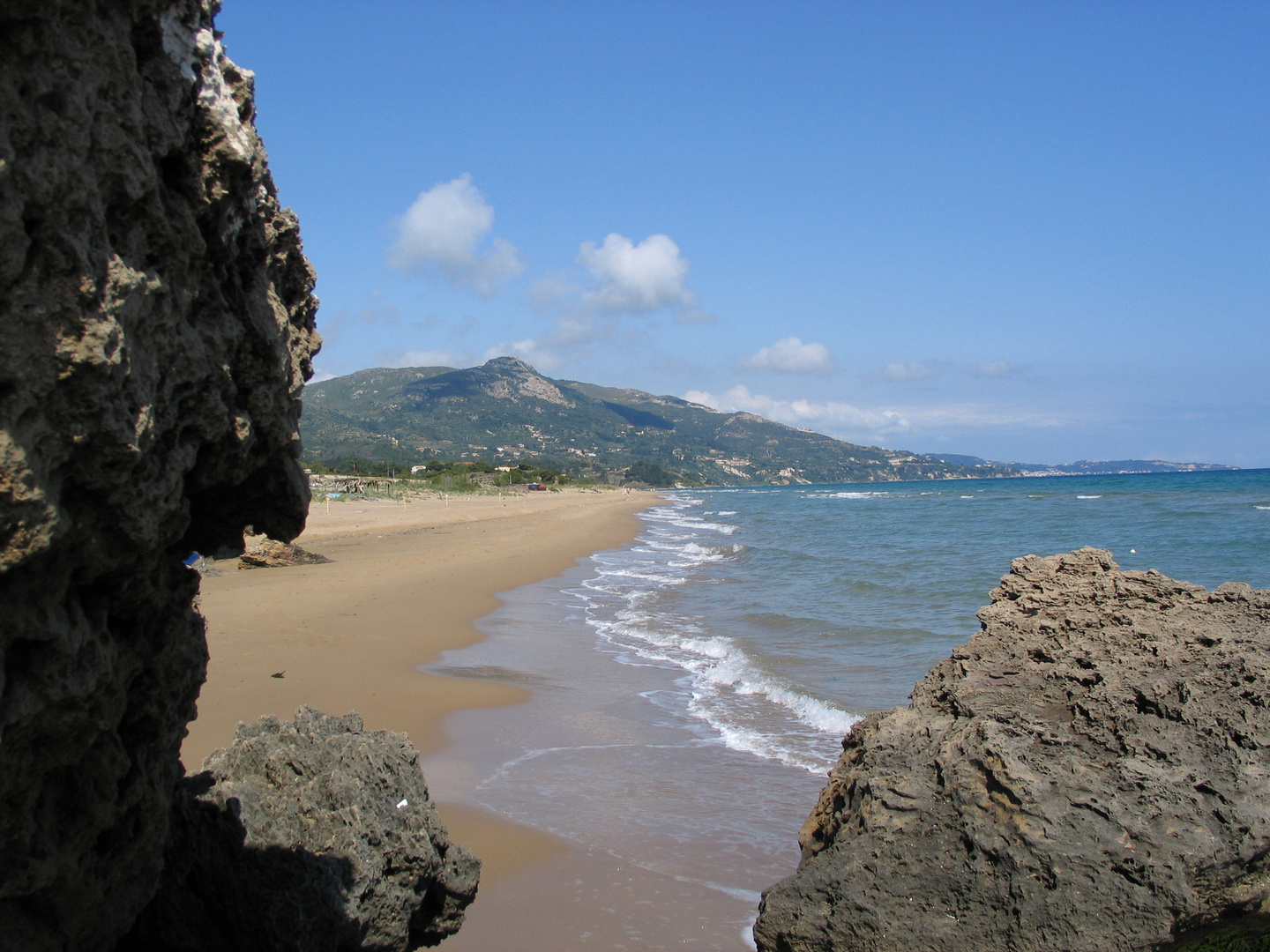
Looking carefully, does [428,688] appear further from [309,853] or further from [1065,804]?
[1065,804]

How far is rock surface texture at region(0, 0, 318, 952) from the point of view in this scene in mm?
1690

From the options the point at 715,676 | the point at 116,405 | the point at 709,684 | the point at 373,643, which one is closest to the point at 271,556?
the point at 373,643

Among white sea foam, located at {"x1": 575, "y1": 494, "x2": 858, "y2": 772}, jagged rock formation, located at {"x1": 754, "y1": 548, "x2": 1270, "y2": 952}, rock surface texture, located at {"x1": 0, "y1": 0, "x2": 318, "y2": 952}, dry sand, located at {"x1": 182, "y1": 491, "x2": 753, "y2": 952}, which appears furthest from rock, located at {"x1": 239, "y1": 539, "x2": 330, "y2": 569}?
jagged rock formation, located at {"x1": 754, "y1": 548, "x2": 1270, "y2": 952}

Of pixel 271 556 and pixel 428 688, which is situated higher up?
pixel 271 556

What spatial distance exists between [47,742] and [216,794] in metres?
1.55

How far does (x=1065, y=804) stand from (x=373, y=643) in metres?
8.53

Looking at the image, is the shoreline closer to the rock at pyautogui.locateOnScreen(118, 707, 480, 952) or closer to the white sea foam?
the rock at pyautogui.locateOnScreen(118, 707, 480, 952)

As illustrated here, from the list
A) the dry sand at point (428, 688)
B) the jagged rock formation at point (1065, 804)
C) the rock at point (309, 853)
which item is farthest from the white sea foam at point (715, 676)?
the rock at point (309, 853)

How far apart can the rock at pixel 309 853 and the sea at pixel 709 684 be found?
0.92m

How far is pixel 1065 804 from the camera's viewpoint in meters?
3.10

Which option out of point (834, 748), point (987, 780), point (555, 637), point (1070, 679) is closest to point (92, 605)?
point (987, 780)

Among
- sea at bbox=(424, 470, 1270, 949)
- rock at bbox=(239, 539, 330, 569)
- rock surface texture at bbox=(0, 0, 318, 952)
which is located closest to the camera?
rock surface texture at bbox=(0, 0, 318, 952)

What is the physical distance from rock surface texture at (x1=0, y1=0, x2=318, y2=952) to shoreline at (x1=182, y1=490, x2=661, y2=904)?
235 centimetres

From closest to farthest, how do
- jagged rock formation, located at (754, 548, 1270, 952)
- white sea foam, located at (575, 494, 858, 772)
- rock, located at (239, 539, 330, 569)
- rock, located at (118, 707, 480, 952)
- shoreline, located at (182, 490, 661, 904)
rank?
jagged rock formation, located at (754, 548, 1270, 952) → rock, located at (118, 707, 480, 952) → shoreline, located at (182, 490, 661, 904) → white sea foam, located at (575, 494, 858, 772) → rock, located at (239, 539, 330, 569)
